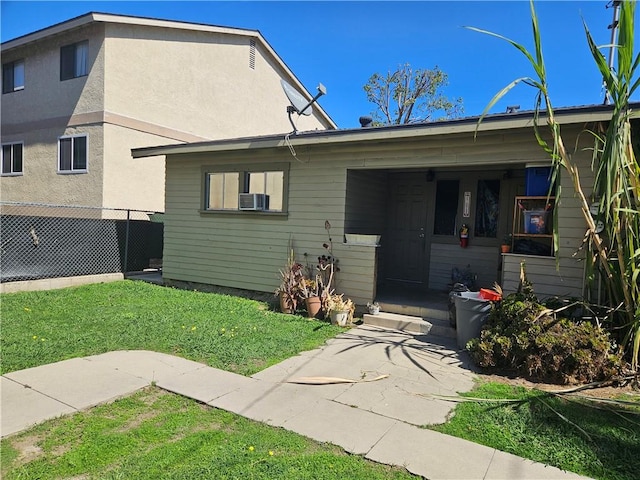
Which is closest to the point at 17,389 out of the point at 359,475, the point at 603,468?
the point at 359,475

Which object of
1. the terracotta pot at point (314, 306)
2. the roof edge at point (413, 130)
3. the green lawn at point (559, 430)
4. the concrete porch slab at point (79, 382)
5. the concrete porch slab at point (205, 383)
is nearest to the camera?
the green lawn at point (559, 430)

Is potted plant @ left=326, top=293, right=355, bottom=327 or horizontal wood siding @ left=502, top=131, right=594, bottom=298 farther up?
horizontal wood siding @ left=502, top=131, right=594, bottom=298

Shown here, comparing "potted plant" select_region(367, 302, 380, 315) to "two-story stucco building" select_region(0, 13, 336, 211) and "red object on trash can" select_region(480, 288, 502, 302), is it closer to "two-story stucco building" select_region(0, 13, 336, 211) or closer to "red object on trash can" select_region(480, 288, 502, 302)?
"red object on trash can" select_region(480, 288, 502, 302)

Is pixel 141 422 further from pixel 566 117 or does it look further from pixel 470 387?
pixel 566 117

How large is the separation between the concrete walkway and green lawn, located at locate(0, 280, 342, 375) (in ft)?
0.97

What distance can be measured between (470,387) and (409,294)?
355cm

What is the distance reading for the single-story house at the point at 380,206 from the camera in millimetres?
5297

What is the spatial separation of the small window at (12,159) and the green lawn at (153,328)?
920 centimetres

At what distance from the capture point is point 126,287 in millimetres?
8453

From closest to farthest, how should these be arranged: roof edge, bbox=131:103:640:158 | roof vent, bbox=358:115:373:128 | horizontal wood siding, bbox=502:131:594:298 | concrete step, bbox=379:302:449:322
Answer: roof edge, bbox=131:103:640:158 → horizontal wood siding, bbox=502:131:594:298 → concrete step, bbox=379:302:449:322 → roof vent, bbox=358:115:373:128

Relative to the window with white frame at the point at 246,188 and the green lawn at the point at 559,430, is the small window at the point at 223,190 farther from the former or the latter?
the green lawn at the point at 559,430

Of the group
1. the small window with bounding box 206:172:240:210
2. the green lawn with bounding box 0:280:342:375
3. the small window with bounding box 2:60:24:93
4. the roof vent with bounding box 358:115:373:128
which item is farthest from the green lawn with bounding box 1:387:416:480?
the small window with bounding box 2:60:24:93

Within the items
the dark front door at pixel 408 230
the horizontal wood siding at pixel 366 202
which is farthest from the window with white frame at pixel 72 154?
the dark front door at pixel 408 230

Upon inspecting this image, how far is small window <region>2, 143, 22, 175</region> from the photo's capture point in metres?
14.1
